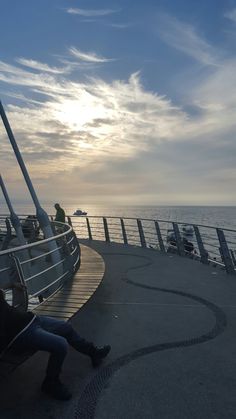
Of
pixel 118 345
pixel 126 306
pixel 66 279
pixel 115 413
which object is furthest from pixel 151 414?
pixel 66 279

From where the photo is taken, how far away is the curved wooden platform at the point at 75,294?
5352mm

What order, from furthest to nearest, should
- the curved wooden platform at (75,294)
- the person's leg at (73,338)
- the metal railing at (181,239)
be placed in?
the metal railing at (181,239) < the curved wooden platform at (75,294) < the person's leg at (73,338)

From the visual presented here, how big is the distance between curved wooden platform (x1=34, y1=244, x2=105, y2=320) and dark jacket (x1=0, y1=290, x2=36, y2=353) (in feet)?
4.56

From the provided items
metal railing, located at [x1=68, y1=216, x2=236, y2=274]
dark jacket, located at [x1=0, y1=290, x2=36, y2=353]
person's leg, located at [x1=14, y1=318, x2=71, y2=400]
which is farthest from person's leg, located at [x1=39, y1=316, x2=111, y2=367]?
metal railing, located at [x1=68, y1=216, x2=236, y2=274]

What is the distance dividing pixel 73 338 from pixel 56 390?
66cm

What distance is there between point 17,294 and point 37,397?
1229 mm

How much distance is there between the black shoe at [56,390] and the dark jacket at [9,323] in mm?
616

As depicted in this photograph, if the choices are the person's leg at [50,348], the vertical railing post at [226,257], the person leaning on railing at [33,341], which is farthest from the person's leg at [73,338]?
the vertical railing post at [226,257]

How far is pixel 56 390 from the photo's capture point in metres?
3.69

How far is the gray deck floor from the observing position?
3.54 meters

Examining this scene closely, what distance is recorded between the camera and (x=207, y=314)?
642cm

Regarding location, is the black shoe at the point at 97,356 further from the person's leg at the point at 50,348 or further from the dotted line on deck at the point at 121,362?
the person's leg at the point at 50,348

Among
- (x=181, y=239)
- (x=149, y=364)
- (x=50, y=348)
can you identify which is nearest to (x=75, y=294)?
(x=149, y=364)

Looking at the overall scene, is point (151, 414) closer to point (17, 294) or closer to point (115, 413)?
point (115, 413)
